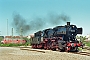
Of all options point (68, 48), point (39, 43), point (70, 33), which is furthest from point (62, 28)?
point (39, 43)

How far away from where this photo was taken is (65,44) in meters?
29.9

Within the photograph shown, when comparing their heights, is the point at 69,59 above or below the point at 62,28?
below

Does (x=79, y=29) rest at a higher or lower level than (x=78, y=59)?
higher

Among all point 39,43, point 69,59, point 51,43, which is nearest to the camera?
point 69,59

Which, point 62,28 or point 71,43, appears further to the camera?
point 62,28

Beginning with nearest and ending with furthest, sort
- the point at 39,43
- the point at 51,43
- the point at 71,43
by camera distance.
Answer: the point at 71,43, the point at 51,43, the point at 39,43

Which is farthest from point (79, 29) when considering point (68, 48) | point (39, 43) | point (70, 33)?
point (39, 43)

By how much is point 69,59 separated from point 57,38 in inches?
510

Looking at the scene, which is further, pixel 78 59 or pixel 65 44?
pixel 65 44

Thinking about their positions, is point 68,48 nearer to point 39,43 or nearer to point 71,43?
point 71,43

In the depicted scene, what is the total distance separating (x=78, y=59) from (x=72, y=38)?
11.6m

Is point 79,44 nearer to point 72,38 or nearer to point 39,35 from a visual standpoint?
point 72,38

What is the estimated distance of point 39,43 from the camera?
4100 centimetres

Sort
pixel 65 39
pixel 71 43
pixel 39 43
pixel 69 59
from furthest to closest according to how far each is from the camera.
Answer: pixel 39 43
pixel 65 39
pixel 71 43
pixel 69 59
